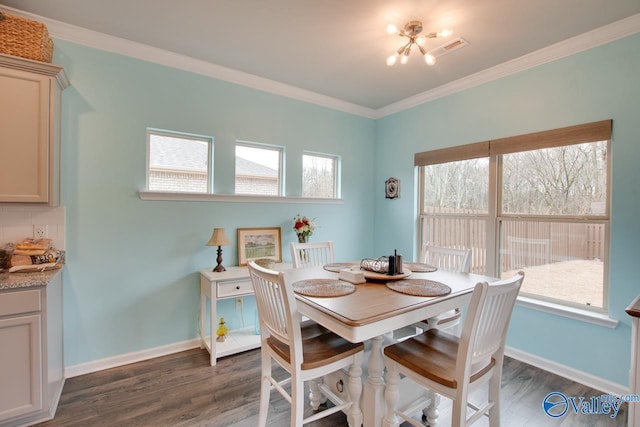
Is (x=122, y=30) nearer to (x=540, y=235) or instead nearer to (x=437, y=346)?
(x=437, y=346)

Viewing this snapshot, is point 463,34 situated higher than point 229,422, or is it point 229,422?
point 463,34

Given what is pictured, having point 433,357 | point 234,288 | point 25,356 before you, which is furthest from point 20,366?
point 433,357

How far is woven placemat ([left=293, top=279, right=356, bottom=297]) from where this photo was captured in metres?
1.69

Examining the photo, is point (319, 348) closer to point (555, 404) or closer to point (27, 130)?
point (555, 404)

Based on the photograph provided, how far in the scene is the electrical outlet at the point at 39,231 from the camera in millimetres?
2184

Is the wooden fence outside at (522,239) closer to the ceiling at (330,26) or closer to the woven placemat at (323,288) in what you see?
the ceiling at (330,26)

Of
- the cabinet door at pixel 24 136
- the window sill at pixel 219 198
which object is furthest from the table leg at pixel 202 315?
the cabinet door at pixel 24 136

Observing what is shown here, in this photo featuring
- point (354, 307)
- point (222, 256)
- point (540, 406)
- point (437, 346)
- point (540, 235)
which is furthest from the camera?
point (222, 256)

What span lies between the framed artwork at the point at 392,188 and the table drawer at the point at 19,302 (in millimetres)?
3462

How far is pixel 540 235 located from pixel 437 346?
1769mm

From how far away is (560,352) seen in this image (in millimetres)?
2447

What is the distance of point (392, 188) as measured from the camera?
3900 mm

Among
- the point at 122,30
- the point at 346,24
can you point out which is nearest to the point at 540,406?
the point at 346,24

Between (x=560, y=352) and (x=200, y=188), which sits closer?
(x=560, y=352)
